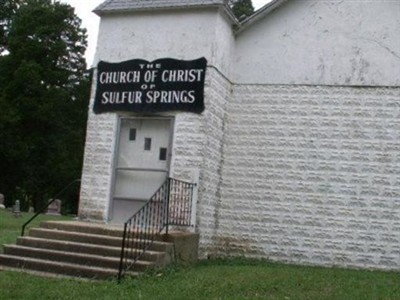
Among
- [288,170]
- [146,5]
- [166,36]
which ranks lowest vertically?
[288,170]

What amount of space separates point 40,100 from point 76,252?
28822 mm

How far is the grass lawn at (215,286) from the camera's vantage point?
838cm

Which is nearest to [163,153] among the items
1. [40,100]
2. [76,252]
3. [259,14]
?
[76,252]

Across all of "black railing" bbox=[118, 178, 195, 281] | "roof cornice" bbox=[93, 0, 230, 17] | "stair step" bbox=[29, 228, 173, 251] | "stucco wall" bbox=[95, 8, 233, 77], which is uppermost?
"roof cornice" bbox=[93, 0, 230, 17]

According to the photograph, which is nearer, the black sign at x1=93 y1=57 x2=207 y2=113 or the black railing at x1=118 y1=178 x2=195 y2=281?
the black railing at x1=118 y1=178 x2=195 y2=281

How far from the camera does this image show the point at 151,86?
41.3ft

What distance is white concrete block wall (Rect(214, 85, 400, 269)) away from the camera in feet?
39.9

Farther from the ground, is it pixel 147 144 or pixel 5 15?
pixel 5 15

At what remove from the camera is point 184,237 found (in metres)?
11.2

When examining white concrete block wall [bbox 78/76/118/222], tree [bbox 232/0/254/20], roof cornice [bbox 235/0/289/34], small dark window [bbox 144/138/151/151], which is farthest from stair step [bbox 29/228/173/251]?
tree [bbox 232/0/254/20]

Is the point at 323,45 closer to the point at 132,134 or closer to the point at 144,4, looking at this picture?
the point at 144,4

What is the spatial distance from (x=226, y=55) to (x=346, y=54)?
2506 mm

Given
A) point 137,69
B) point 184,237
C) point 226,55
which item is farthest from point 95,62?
point 184,237

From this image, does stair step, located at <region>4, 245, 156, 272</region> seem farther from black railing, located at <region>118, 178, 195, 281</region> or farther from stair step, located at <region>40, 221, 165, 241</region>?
stair step, located at <region>40, 221, 165, 241</region>
